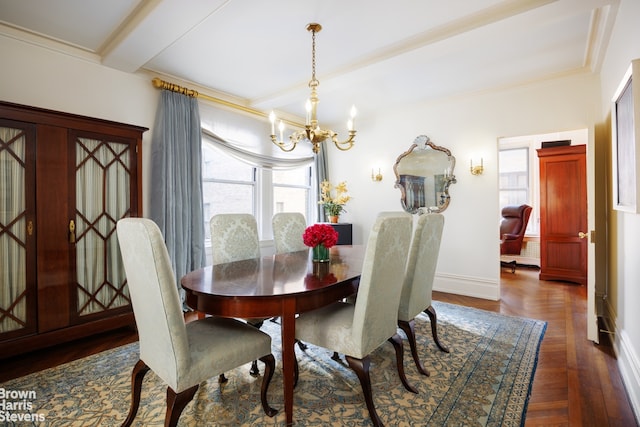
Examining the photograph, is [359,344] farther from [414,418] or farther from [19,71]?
[19,71]

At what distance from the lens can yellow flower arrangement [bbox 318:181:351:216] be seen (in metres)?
4.73

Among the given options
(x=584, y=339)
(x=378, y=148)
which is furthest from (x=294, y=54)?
(x=584, y=339)

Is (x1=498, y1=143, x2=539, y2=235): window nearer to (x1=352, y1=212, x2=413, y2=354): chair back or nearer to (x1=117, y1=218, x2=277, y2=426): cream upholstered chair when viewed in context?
(x1=352, y1=212, x2=413, y2=354): chair back

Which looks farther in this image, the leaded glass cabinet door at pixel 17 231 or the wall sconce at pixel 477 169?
the wall sconce at pixel 477 169

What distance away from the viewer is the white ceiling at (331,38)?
2.17m

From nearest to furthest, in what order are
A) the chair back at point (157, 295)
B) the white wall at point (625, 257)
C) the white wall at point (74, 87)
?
the chair back at point (157, 295) → the white wall at point (625, 257) → the white wall at point (74, 87)

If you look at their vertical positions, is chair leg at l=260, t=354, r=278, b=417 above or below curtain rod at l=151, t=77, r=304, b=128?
below

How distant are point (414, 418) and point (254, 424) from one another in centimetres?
86

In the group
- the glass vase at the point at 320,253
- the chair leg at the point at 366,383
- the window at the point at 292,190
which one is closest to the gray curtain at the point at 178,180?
the window at the point at 292,190

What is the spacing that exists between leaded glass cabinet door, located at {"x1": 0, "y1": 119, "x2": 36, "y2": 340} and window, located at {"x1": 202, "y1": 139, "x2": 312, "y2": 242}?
1.70 m

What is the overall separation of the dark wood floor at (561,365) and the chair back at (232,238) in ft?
3.89

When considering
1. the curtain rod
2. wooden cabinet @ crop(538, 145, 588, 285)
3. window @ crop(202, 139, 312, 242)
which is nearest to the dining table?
window @ crop(202, 139, 312, 242)

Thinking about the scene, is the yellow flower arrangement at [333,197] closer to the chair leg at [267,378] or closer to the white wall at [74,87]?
the white wall at [74,87]

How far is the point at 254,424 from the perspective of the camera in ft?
5.33
